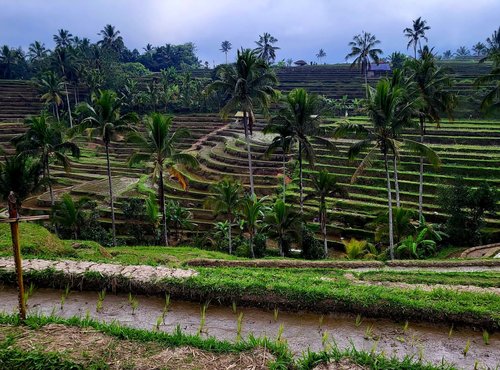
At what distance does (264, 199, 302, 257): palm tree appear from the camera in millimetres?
18891

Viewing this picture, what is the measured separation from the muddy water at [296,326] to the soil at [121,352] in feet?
5.55

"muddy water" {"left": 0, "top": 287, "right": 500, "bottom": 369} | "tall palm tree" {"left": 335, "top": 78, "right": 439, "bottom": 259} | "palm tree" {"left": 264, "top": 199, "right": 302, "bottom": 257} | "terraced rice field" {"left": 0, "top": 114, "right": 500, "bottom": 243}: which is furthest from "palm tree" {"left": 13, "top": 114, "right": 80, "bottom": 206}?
"tall palm tree" {"left": 335, "top": 78, "right": 439, "bottom": 259}

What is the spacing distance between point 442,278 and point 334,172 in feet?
72.6

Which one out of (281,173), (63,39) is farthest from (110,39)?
(281,173)

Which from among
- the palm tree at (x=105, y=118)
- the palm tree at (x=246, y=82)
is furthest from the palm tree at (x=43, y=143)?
the palm tree at (x=246, y=82)

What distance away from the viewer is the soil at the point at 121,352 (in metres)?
5.77

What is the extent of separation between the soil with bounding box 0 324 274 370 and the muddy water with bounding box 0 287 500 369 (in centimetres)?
169

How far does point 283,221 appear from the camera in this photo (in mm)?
19219

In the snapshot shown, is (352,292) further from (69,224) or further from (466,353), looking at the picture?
(69,224)

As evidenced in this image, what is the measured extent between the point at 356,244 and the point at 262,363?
14.5 metres

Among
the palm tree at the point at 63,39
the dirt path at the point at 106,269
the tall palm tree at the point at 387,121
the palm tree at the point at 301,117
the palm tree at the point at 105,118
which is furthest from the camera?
the palm tree at the point at 63,39

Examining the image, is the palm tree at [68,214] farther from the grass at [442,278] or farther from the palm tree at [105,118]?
the grass at [442,278]

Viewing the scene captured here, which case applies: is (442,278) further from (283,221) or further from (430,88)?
(430,88)

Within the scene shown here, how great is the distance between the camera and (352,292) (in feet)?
27.6
